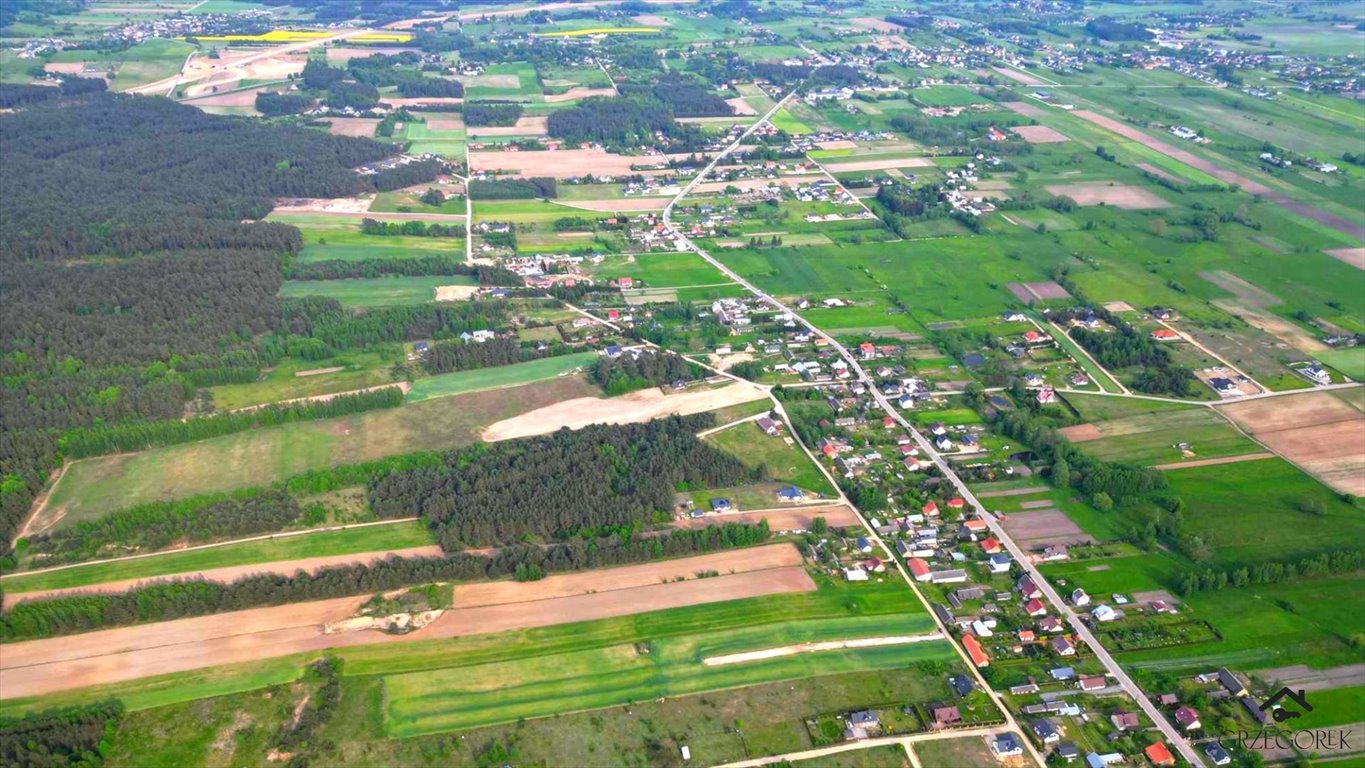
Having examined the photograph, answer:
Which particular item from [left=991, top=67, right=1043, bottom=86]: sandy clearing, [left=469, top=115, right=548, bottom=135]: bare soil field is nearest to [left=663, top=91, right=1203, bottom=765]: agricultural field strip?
[left=469, top=115, right=548, bottom=135]: bare soil field

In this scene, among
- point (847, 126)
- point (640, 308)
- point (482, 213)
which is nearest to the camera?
point (640, 308)

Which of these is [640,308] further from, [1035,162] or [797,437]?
[1035,162]

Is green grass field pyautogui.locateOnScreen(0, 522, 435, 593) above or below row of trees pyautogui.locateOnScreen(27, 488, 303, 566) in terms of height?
below

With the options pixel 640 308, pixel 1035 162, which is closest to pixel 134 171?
pixel 640 308

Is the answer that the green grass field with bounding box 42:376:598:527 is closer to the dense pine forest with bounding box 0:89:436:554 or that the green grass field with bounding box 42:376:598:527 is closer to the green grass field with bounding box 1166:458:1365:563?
the dense pine forest with bounding box 0:89:436:554

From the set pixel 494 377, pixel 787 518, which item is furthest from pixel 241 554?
pixel 787 518

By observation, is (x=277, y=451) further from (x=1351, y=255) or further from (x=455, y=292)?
(x=1351, y=255)
